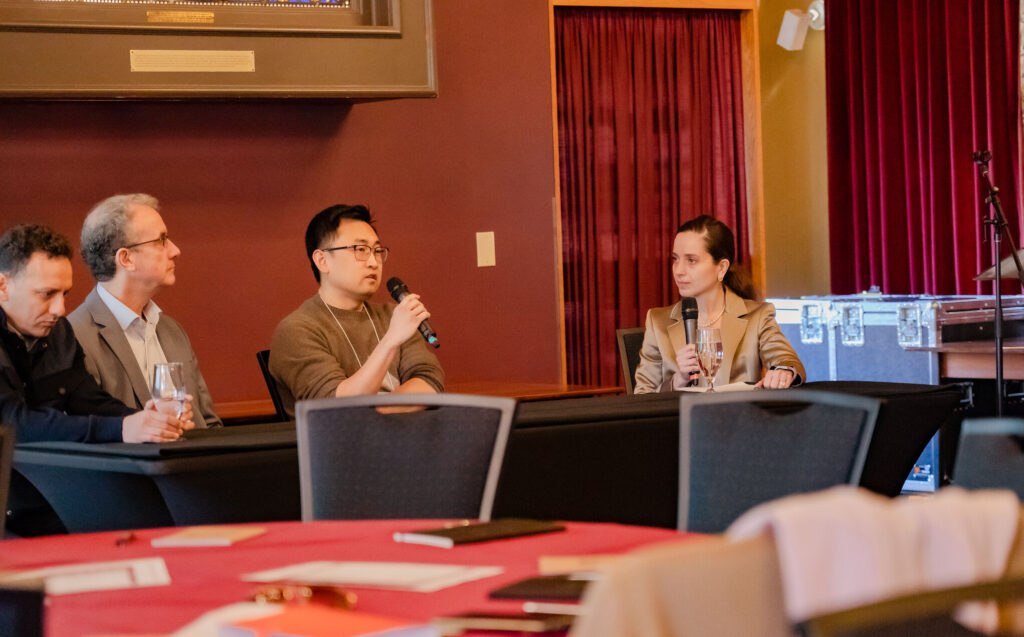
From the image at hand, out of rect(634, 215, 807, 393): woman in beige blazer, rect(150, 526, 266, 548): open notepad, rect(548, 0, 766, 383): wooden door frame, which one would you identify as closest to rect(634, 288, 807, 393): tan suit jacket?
rect(634, 215, 807, 393): woman in beige blazer

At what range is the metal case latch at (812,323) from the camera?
6.03m

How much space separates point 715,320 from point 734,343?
0.10 metres

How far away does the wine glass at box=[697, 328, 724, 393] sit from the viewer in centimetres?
316

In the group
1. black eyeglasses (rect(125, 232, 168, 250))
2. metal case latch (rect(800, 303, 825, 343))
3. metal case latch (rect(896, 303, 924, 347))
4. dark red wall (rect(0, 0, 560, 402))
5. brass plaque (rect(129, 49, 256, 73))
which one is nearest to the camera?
black eyeglasses (rect(125, 232, 168, 250))

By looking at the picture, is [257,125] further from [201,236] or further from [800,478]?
[800,478]

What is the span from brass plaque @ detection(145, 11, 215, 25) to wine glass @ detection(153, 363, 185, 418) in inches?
78.1

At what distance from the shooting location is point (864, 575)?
89 centimetres

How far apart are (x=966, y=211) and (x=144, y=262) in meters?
4.47

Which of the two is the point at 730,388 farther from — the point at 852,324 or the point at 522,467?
the point at 852,324

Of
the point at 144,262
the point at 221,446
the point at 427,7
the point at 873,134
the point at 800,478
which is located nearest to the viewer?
the point at 800,478

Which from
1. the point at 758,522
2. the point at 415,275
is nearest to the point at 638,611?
the point at 758,522

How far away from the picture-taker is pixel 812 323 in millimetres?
6098

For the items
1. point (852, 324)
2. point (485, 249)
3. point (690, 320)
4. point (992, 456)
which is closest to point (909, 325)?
point (852, 324)

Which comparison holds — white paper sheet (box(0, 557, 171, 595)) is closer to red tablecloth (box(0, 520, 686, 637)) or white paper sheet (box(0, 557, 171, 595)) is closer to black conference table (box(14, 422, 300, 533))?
red tablecloth (box(0, 520, 686, 637))
